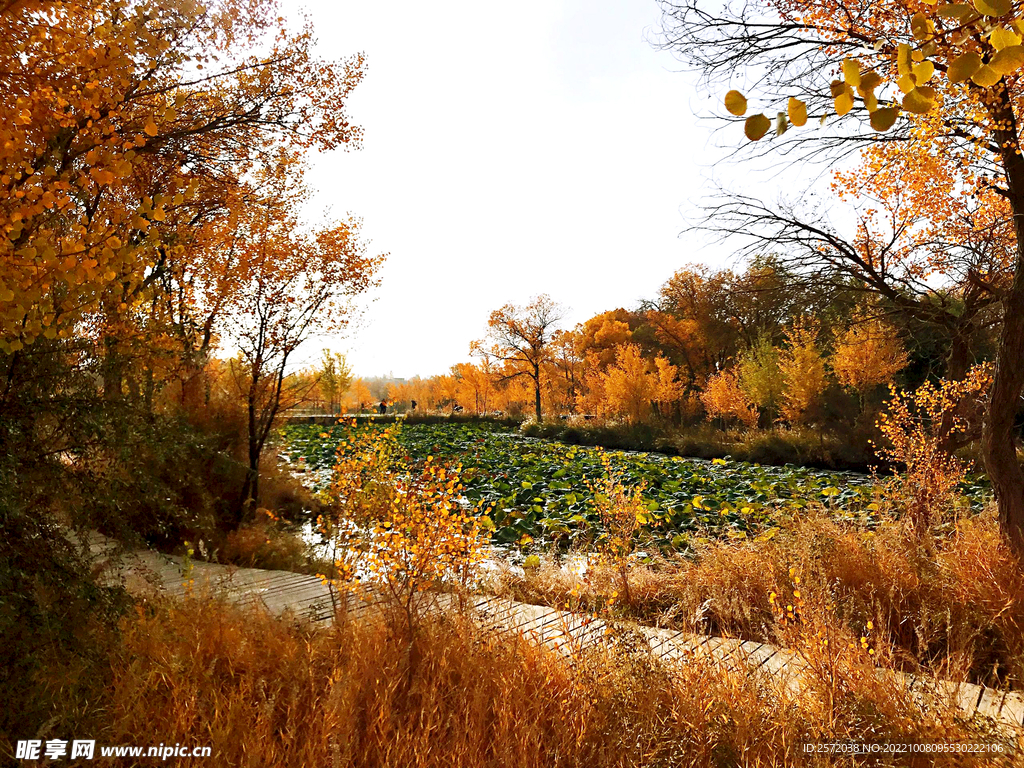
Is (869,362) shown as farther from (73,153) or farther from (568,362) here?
(568,362)

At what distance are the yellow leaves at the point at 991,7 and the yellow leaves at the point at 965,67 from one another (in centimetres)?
7

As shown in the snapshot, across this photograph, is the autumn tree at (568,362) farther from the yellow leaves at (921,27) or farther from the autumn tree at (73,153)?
the yellow leaves at (921,27)

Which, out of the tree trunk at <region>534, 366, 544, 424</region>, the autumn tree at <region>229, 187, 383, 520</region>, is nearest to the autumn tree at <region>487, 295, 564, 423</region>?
the tree trunk at <region>534, 366, 544, 424</region>

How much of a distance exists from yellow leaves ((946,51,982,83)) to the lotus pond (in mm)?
3880

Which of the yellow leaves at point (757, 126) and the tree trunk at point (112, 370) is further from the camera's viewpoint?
the tree trunk at point (112, 370)

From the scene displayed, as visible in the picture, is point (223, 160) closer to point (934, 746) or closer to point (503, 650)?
point (503, 650)

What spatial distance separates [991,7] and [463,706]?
3042mm

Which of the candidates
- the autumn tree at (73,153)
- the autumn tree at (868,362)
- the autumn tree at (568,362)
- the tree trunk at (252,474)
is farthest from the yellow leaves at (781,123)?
the autumn tree at (568,362)

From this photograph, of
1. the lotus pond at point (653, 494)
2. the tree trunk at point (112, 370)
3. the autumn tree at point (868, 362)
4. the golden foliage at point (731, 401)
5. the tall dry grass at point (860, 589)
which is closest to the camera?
the tall dry grass at point (860, 589)

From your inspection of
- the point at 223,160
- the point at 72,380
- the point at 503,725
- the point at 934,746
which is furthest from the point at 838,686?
the point at 223,160

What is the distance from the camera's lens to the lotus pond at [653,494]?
25.6 ft

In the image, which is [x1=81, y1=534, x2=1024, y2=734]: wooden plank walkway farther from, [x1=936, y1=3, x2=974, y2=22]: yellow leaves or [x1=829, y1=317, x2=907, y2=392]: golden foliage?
[x1=829, y1=317, x2=907, y2=392]: golden foliage

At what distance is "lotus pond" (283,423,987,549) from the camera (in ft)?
25.6

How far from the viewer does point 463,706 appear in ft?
8.99
